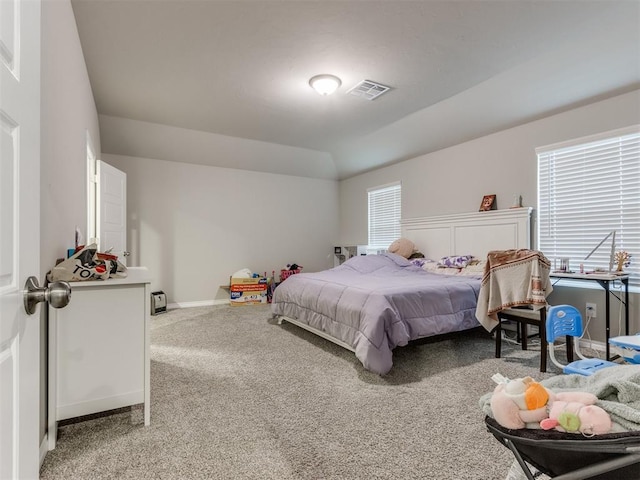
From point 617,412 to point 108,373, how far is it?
2141 mm

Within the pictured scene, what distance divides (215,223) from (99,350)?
13.1 feet

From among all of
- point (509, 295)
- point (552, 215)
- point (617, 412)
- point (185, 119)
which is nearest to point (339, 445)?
point (617, 412)

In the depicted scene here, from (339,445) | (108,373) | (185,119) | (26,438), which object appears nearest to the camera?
(26,438)

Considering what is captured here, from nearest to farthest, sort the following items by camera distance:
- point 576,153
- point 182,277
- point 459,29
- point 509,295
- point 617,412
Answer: point 617,412 → point 459,29 → point 509,295 → point 576,153 → point 182,277

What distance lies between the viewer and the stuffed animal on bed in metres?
0.86

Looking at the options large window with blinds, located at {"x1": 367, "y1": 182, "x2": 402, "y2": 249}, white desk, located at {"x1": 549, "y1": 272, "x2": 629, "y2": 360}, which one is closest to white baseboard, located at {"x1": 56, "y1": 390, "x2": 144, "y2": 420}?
white desk, located at {"x1": 549, "y1": 272, "x2": 629, "y2": 360}

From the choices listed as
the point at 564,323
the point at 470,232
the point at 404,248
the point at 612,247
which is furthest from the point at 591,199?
the point at 404,248

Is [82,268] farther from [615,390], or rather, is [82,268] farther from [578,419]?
[615,390]

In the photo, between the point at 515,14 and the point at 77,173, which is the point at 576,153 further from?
the point at 77,173

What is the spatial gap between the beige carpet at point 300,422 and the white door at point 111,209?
4.64 feet

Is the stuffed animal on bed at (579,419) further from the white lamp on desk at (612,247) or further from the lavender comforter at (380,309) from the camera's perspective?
the white lamp on desk at (612,247)

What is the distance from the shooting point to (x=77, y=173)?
8.33ft

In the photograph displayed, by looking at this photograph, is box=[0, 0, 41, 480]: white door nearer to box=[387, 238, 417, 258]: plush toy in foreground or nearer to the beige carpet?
the beige carpet

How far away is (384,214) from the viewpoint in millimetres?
5770
